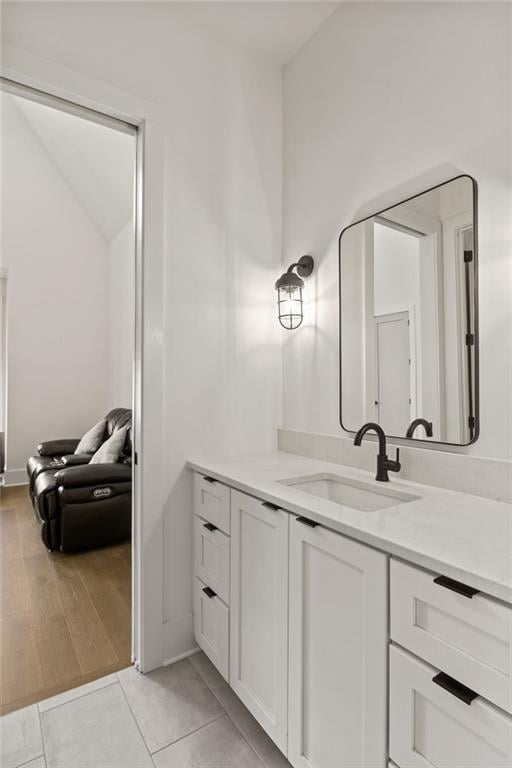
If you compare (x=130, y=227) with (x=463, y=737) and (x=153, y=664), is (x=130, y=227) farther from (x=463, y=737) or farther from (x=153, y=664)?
(x=463, y=737)

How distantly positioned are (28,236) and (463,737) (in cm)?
567

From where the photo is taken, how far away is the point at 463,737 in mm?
758

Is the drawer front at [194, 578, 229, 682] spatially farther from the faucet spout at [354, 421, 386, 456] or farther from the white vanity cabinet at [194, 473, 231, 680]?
the faucet spout at [354, 421, 386, 456]

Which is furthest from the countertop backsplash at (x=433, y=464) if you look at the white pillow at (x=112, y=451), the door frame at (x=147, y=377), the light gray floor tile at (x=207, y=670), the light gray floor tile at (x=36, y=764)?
the white pillow at (x=112, y=451)

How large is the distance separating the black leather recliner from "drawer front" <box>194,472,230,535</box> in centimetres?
138

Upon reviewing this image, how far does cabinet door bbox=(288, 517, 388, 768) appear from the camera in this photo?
3.05 feet

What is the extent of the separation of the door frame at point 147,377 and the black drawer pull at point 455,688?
125cm

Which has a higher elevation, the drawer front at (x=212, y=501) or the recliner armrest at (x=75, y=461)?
the drawer front at (x=212, y=501)

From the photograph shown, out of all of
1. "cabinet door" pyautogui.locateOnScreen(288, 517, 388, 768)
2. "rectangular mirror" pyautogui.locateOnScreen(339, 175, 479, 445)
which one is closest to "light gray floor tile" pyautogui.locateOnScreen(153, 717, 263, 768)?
"cabinet door" pyautogui.locateOnScreen(288, 517, 388, 768)

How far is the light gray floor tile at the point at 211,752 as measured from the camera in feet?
4.24

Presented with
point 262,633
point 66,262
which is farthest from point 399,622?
point 66,262

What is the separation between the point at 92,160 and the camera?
3928 mm

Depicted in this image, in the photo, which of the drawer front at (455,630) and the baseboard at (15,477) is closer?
the drawer front at (455,630)

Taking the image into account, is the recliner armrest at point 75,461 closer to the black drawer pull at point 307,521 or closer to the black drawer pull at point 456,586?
the black drawer pull at point 307,521
